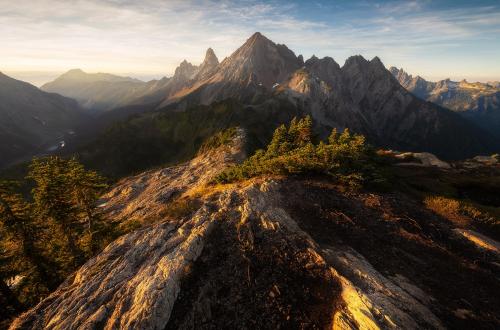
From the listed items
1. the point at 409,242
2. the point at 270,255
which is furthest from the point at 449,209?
the point at 270,255

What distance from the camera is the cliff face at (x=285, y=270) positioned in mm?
13734

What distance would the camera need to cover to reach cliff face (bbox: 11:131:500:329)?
13.7 m

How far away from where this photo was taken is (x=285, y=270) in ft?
52.4

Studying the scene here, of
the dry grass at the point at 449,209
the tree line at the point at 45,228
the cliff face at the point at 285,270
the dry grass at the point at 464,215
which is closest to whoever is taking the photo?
the cliff face at the point at 285,270

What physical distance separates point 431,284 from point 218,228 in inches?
562

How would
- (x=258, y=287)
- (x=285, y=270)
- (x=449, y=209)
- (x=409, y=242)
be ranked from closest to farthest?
(x=258, y=287)
(x=285, y=270)
(x=409, y=242)
(x=449, y=209)

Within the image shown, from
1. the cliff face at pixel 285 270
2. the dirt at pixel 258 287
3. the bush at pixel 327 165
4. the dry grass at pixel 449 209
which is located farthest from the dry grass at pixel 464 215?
the dirt at pixel 258 287

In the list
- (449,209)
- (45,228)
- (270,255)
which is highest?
(270,255)

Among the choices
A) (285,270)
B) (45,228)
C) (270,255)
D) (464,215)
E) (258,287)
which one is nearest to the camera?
(258,287)

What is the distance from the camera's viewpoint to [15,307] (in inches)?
1004

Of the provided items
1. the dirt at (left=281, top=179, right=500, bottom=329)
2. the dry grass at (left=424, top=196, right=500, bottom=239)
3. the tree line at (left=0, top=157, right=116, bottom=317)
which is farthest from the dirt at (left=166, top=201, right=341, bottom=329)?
the dry grass at (left=424, top=196, right=500, bottom=239)

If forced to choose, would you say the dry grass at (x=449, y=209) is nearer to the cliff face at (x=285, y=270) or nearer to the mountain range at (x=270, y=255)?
the mountain range at (x=270, y=255)

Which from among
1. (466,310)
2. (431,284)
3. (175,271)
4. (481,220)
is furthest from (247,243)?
(481,220)

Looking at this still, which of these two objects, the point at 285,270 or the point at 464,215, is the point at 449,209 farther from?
the point at 285,270
